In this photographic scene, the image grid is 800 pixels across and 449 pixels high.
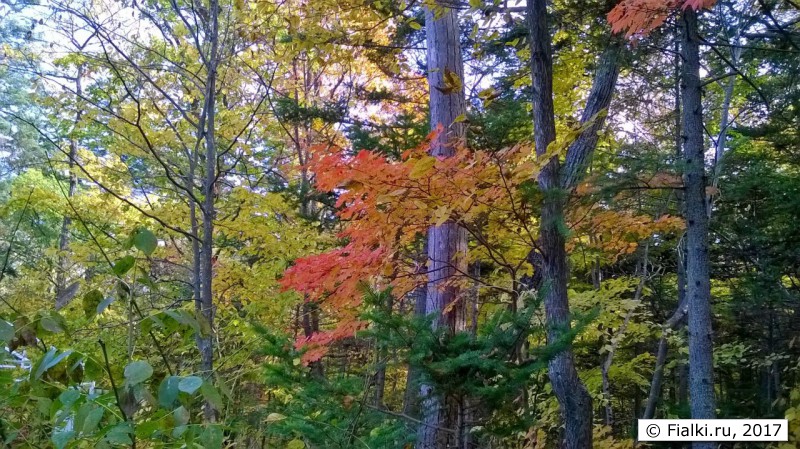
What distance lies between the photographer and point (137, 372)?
825mm

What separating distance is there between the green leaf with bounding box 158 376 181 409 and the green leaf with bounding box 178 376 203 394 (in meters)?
0.02

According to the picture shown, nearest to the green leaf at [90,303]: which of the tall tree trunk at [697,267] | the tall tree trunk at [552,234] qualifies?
the tall tree trunk at [552,234]

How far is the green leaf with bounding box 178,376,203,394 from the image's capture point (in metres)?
0.78

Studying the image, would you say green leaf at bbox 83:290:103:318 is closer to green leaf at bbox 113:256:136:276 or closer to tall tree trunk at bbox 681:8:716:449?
green leaf at bbox 113:256:136:276

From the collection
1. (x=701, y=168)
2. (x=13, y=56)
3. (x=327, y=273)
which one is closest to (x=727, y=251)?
(x=701, y=168)

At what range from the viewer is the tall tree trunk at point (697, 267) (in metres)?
3.79

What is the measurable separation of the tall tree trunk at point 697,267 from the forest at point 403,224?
0.06 ft

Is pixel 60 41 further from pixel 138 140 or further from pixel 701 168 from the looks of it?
pixel 701 168

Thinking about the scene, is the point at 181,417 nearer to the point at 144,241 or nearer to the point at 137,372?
the point at 137,372

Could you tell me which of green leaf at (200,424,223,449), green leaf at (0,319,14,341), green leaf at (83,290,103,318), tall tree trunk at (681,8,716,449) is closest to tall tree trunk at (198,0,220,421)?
green leaf at (83,290,103,318)

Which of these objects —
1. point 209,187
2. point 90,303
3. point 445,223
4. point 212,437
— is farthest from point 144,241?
point 445,223

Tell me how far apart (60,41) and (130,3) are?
0.57m

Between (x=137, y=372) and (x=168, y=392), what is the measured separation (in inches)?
2.4

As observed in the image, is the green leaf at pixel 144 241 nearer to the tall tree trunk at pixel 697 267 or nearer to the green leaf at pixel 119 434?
the green leaf at pixel 119 434
